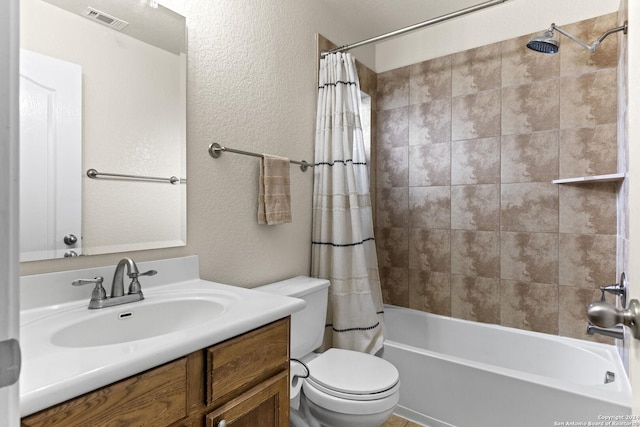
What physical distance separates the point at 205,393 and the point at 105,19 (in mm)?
1228

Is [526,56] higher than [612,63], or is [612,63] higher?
[526,56]

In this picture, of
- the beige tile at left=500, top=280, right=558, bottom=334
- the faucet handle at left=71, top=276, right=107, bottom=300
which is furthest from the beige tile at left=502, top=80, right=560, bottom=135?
the faucet handle at left=71, top=276, right=107, bottom=300

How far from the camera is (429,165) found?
8.43 feet

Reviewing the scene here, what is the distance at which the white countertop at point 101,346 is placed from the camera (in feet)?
2.09

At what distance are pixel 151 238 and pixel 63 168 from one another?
1.21ft

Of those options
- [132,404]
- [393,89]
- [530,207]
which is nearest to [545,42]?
[530,207]

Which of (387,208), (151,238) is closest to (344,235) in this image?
(387,208)

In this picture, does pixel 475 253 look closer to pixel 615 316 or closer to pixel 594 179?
pixel 594 179

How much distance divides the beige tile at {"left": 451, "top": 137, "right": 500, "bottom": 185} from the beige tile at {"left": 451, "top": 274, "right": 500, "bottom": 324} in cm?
66

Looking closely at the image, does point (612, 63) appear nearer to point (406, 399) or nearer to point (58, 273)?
point (406, 399)

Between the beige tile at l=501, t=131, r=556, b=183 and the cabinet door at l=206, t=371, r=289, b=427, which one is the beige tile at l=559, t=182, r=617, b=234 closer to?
the beige tile at l=501, t=131, r=556, b=183

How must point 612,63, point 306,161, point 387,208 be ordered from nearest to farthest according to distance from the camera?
1. point 612,63
2. point 306,161
3. point 387,208

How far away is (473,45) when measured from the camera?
2395 millimetres

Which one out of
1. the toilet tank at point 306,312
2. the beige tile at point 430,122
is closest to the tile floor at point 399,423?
the toilet tank at point 306,312
